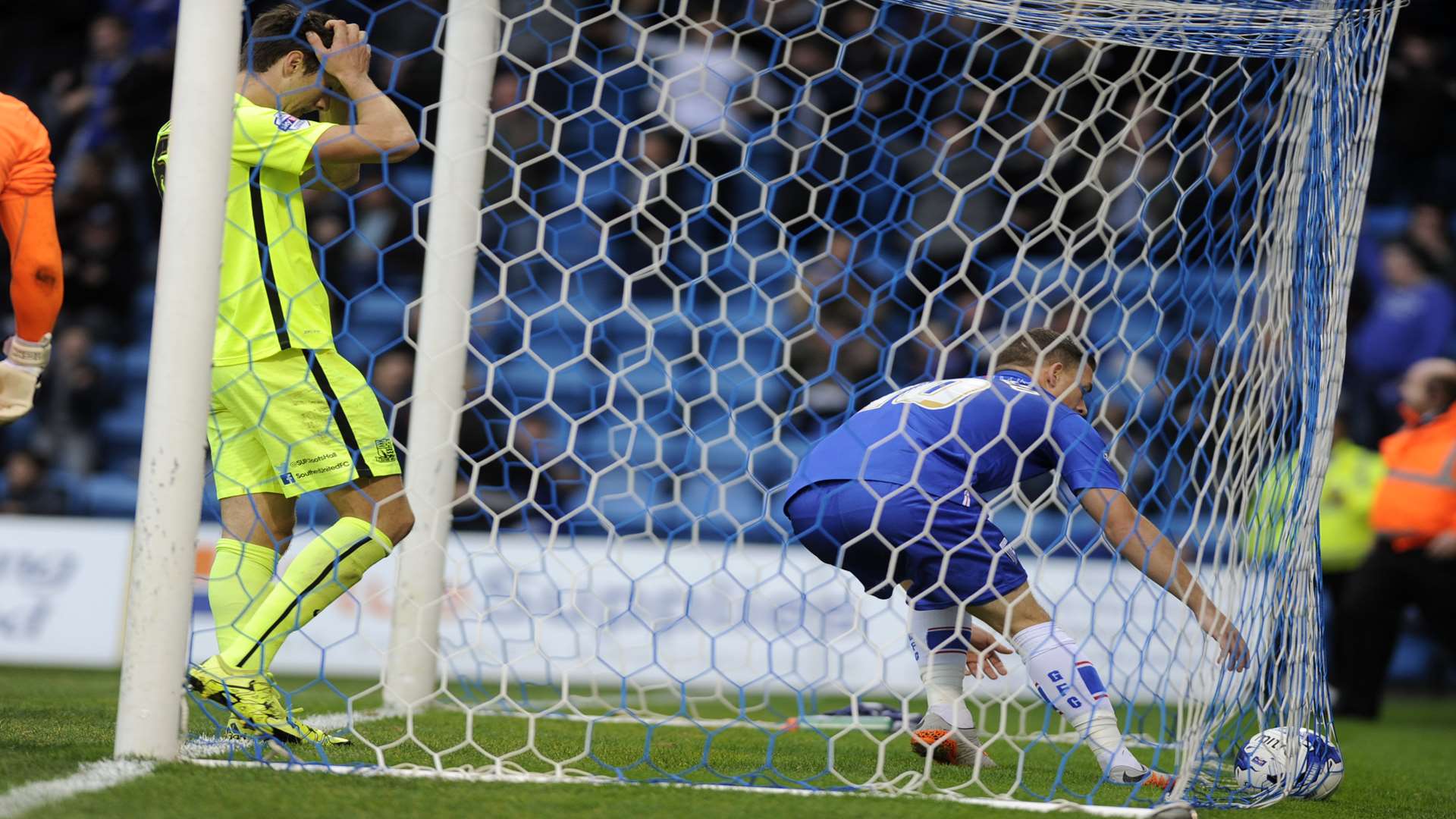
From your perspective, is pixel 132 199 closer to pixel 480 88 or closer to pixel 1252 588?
pixel 480 88

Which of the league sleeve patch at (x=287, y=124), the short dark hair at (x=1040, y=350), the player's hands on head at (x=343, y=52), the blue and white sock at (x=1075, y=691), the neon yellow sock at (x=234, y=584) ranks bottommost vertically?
the blue and white sock at (x=1075, y=691)

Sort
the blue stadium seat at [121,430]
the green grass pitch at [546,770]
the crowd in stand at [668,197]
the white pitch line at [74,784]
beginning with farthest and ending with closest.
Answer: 1. the blue stadium seat at [121,430]
2. the crowd in stand at [668,197]
3. the green grass pitch at [546,770]
4. the white pitch line at [74,784]

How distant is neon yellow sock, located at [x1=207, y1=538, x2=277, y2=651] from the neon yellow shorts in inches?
5.7

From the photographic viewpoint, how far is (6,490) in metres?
8.09

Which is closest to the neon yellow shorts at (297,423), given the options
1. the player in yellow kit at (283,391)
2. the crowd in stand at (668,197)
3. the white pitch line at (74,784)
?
the player in yellow kit at (283,391)

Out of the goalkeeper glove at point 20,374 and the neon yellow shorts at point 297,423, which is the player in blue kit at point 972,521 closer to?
the neon yellow shorts at point 297,423

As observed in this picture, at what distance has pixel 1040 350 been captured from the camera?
3.62 m

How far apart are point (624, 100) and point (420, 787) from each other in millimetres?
6537

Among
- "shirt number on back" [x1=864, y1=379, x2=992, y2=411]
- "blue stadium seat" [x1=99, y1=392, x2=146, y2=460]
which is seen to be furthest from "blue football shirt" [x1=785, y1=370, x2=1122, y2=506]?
"blue stadium seat" [x1=99, y1=392, x2=146, y2=460]

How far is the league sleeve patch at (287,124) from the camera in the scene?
127 inches

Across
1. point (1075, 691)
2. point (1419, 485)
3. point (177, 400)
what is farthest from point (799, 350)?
point (177, 400)

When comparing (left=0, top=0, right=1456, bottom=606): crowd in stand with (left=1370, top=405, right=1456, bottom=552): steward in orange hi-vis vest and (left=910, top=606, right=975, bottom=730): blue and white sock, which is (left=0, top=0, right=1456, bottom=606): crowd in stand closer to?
(left=1370, top=405, right=1456, bottom=552): steward in orange hi-vis vest

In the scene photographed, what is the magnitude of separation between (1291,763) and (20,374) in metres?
3.06

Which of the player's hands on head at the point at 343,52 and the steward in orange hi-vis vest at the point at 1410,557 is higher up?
the player's hands on head at the point at 343,52
